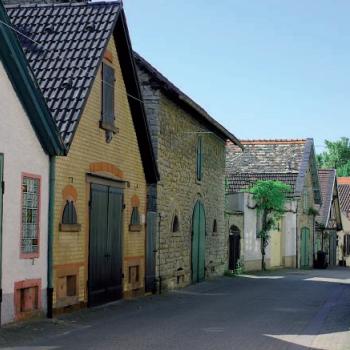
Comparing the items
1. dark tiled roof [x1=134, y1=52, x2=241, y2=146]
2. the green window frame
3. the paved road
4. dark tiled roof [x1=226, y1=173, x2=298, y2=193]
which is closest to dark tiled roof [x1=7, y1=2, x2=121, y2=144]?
the green window frame

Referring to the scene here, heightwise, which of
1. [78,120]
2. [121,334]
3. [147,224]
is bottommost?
[121,334]

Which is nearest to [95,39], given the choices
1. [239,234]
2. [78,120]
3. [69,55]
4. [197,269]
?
[69,55]

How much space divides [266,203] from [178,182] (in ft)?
43.1

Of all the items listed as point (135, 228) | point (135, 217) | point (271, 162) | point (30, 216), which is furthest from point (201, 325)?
point (271, 162)

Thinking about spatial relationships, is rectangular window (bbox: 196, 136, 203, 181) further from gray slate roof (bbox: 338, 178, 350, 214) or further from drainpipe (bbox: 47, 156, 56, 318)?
gray slate roof (bbox: 338, 178, 350, 214)

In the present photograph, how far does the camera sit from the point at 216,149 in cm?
2883

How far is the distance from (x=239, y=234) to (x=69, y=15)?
18212mm

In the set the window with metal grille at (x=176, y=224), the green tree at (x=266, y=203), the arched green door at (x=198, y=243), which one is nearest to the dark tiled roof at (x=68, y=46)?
the window with metal grille at (x=176, y=224)

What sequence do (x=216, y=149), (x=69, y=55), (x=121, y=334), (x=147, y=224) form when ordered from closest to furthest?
(x=121, y=334) < (x=69, y=55) < (x=147, y=224) < (x=216, y=149)

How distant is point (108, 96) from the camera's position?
56.7 feet

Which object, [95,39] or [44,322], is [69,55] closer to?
[95,39]

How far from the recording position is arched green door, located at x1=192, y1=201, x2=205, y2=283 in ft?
83.6

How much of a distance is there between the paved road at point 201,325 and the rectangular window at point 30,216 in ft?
4.11

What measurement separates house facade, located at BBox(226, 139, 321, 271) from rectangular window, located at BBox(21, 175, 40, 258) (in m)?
21.6
